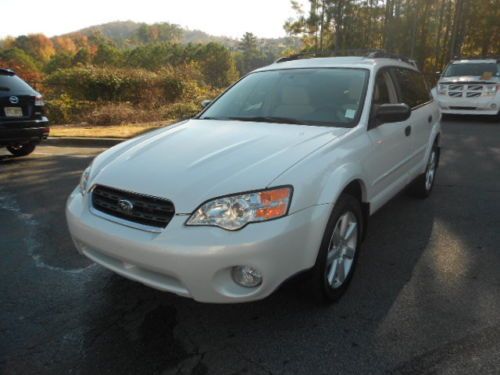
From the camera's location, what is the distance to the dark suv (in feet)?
21.2

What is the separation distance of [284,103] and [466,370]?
2341 mm

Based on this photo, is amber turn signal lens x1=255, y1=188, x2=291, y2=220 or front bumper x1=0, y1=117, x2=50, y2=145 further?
front bumper x1=0, y1=117, x2=50, y2=145

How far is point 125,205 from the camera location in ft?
7.61

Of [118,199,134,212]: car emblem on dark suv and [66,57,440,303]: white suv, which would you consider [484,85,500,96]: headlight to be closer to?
[66,57,440,303]: white suv

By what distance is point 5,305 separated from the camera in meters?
2.77

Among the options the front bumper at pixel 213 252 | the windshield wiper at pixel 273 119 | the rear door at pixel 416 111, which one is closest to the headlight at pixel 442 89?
the rear door at pixel 416 111

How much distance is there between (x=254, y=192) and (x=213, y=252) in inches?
15.2

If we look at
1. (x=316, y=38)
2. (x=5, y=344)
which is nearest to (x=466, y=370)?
(x=5, y=344)

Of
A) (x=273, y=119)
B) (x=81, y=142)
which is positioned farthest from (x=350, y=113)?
(x=81, y=142)

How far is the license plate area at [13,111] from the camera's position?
6.47m

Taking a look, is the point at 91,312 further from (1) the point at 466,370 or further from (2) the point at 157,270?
(1) the point at 466,370

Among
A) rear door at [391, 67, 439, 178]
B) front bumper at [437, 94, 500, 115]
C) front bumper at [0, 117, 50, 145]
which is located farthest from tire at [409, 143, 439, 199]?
front bumper at [437, 94, 500, 115]

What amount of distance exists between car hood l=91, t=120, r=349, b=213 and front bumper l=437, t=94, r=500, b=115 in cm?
995

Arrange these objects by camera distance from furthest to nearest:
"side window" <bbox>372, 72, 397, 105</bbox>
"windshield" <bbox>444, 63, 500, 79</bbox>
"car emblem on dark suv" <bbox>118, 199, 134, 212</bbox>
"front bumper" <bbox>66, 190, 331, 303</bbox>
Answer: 1. "windshield" <bbox>444, 63, 500, 79</bbox>
2. "side window" <bbox>372, 72, 397, 105</bbox>
3. "car emblem on dark suv" <bbox>118, 199, 134, 212</bbox>
4. "front bumper" <bbox>66, 190, 331, 303</bbox>
